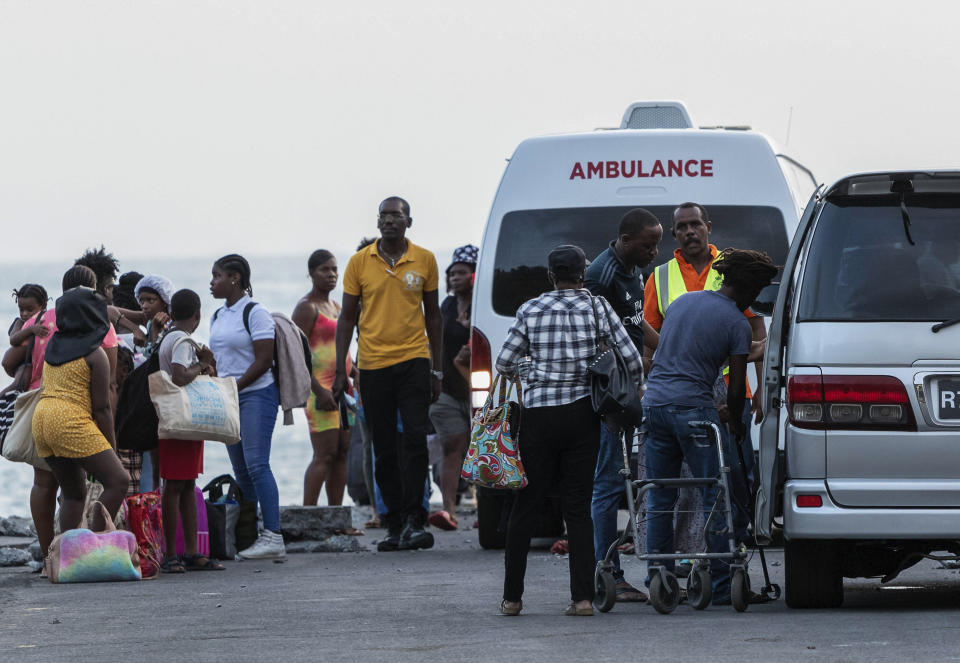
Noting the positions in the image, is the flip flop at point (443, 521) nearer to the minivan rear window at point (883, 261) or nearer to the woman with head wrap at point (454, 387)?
the woman with head wrap at point (454, 387)

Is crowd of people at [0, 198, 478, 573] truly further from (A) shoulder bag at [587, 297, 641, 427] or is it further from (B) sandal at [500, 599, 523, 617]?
(A) shoulder bag at [587, 297, 641, 427]

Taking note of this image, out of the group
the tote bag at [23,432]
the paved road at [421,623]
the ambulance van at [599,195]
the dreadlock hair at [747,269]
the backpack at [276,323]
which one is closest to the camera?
the paved road at [421,623]

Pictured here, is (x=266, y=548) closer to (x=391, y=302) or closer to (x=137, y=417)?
(x=137, y=417)

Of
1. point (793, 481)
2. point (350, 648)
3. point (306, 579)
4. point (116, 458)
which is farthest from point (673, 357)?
point (116, 458)

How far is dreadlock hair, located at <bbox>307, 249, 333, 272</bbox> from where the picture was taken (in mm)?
13695

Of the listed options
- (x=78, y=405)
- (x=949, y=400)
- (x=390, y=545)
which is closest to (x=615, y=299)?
(x=949, y=400)

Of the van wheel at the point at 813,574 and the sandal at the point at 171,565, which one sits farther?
the sandal at the point at 171,565

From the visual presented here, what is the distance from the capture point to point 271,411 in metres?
11.9

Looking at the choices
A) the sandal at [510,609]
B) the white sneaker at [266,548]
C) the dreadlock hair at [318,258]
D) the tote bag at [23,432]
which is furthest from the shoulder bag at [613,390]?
the dreadlock hair at [318,258]

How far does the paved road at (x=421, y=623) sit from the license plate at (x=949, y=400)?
816 mm

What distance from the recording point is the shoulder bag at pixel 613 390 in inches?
311

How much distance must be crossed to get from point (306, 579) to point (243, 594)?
0.87 meters

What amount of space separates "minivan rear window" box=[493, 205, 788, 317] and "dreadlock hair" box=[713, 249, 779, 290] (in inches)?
104

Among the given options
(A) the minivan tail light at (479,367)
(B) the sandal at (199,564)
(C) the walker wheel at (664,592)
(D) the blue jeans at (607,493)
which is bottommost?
(B) the sandal at (199,564)
